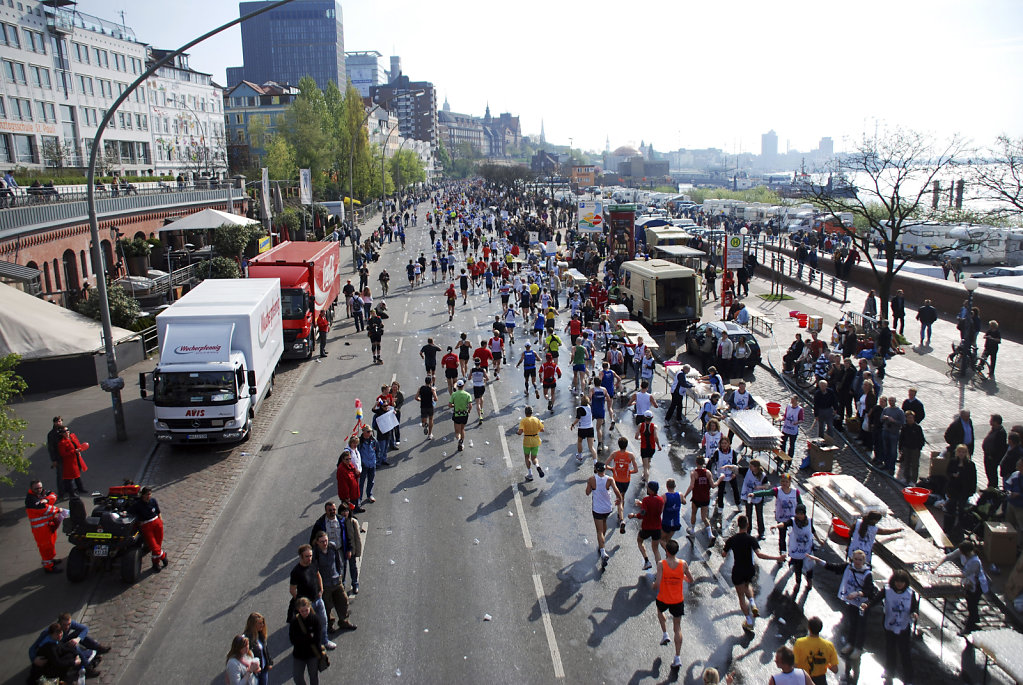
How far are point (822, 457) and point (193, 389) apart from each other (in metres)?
12.5

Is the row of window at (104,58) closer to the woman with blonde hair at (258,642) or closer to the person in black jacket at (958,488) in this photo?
the woman with blonde hair at (258,642)

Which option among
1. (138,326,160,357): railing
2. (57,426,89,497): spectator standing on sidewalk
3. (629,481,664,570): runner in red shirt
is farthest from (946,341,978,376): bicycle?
(138,326,160,357): railing

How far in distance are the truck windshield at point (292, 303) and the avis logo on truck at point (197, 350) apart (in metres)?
7.36

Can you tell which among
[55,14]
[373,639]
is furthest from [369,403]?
[55,14]

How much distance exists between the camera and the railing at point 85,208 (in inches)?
970

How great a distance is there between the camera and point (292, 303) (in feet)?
74.9

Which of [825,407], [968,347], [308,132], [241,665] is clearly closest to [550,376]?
[825,407]

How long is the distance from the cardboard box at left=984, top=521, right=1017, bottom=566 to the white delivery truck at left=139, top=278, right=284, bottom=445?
13.5 meters

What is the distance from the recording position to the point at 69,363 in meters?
20.4

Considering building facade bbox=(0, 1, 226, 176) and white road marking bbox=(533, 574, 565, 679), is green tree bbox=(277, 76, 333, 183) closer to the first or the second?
building facade bbox=(0, 1, 226, 176)

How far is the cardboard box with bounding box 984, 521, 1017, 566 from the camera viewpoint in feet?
34.5

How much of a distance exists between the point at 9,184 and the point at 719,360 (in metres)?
28.4

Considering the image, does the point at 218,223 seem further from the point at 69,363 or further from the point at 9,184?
the point at 69,363

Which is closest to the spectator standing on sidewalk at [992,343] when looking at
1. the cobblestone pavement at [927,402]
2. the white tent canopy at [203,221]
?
the cobblestone pavement at [927,402]
